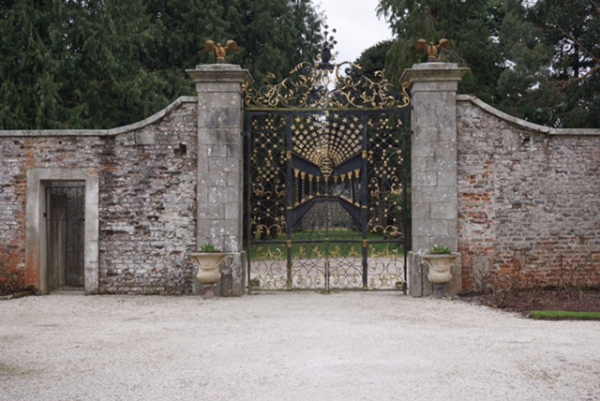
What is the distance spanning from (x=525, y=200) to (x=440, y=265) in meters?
1.78

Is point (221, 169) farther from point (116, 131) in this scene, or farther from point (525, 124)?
point (525, 124)

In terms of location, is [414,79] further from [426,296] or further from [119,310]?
[119,310]

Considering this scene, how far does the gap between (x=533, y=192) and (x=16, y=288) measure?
818cm

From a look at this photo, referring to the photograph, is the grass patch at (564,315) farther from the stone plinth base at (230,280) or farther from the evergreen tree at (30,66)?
the evergreen tree at (30,66)

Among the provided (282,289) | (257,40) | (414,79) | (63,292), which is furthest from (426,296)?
(257,40)

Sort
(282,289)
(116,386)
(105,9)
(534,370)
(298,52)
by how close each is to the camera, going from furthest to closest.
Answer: (298,52), (105,9), (282,289), (534,370), (116,386)

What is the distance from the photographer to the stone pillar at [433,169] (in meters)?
9.49

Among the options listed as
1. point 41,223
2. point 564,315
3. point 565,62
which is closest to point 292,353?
point 564,315

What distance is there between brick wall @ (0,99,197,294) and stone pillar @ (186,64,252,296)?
21 centimetres

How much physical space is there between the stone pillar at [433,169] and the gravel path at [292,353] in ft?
3.82

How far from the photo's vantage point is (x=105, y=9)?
16.6 metres

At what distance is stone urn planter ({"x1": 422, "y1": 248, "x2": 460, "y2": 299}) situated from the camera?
29.9ft

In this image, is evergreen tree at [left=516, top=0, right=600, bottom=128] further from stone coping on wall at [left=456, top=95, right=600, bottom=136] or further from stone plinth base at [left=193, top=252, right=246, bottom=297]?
stone plinth base at [left=193, top=252, right=246, bottom=297]

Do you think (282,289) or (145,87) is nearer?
(282,289)
